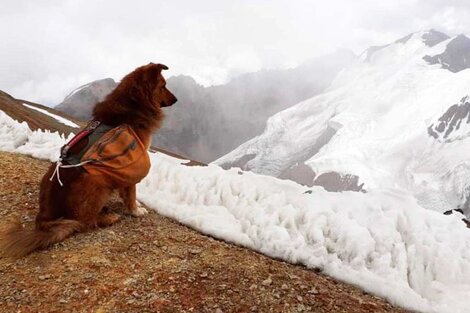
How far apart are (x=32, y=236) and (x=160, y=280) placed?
2.22 meters

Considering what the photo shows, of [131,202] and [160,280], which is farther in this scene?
[131,202]

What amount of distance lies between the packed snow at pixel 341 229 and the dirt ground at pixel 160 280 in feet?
1.34

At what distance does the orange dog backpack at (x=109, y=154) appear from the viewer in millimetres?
7000

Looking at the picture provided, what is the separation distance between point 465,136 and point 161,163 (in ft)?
674

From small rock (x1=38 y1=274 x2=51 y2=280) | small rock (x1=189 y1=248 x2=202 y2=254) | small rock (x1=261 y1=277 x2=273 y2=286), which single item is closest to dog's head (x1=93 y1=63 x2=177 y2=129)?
small rock (x1=189 y1=248 x2=202 y2=254)

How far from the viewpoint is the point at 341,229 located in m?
7.45

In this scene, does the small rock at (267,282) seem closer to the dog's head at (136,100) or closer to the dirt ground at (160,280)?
the dirt ground at (160,280)

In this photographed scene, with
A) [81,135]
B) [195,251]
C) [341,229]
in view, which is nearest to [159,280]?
[195,251]

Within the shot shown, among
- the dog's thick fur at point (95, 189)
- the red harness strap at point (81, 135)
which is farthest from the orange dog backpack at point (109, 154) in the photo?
the dog's thick fur at point (95, 189)

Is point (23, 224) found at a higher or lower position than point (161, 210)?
lower

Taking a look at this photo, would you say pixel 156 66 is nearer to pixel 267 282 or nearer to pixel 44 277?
pixel 44 277

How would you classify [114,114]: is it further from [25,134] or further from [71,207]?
[25,134]

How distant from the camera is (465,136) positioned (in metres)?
189

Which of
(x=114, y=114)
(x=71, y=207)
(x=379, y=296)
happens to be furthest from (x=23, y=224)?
(x=379, y=296)
